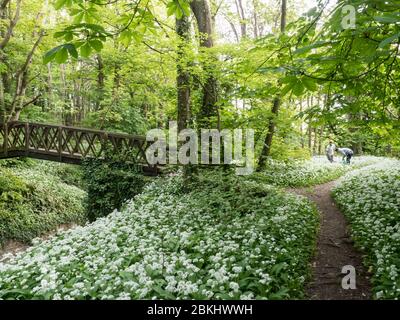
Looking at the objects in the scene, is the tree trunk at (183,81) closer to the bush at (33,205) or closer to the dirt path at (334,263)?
the dirt path at (334,263)

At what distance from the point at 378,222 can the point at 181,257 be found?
4.74 m

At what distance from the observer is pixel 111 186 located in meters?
14.1

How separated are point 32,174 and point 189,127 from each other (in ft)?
44.0

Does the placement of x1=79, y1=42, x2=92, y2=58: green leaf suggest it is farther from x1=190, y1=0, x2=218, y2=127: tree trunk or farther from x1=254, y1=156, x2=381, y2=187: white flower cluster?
x1=254, y1=156, x2=381, y2=187: white flower cluster

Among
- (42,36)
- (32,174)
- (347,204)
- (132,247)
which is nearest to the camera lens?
(132,247)

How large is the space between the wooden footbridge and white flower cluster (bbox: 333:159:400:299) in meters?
8.41

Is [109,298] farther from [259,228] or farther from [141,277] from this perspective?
[259,228]

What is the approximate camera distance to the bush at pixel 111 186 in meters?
13.9

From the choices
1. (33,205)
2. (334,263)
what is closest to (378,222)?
(334,263)

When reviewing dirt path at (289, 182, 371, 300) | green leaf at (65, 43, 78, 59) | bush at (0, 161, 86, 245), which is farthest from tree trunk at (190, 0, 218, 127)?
green leaf at (65, 43, 78, 59)

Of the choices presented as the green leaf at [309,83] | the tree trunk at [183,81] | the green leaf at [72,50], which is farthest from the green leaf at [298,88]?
the tree trunk at [183,81]

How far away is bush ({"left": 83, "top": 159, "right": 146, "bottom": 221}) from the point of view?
13.9m

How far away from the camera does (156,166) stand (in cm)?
1475
